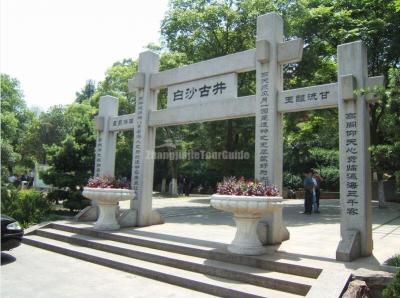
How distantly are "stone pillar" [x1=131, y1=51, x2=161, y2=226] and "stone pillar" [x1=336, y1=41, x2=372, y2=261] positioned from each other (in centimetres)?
515

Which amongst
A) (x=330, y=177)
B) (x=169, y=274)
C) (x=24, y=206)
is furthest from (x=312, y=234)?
(x=330, y=177)

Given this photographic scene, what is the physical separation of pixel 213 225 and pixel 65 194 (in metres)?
5.40

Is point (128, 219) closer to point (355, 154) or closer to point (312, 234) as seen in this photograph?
point (312, 234)

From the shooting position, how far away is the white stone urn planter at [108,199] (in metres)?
8.98

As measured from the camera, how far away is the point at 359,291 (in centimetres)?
474

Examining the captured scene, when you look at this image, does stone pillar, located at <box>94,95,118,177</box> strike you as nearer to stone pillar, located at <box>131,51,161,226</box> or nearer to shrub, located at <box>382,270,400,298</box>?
stone pillar, located at <box>131,51,161,226</box>

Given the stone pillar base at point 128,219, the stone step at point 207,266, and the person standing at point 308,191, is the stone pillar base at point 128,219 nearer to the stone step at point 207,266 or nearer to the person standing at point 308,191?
the stone step at point 207,266

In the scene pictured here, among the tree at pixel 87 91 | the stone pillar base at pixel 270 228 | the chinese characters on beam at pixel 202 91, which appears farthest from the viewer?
the tree at pixel 87 91

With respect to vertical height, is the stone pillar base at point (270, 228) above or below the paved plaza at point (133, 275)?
above

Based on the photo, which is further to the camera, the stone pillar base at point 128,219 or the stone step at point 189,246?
the stone pillar base at point 128,219

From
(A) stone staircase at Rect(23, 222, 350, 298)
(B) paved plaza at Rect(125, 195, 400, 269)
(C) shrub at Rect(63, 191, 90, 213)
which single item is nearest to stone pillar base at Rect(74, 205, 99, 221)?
(A) stone staircase at Rect(23, 222, 350, 298)

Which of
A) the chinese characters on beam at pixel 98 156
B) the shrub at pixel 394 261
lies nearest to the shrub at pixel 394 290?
the shrub at pixel 394 261

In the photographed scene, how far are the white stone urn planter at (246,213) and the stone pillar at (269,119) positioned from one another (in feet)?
2.34

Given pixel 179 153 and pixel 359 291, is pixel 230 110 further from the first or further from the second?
pixel 179 153
